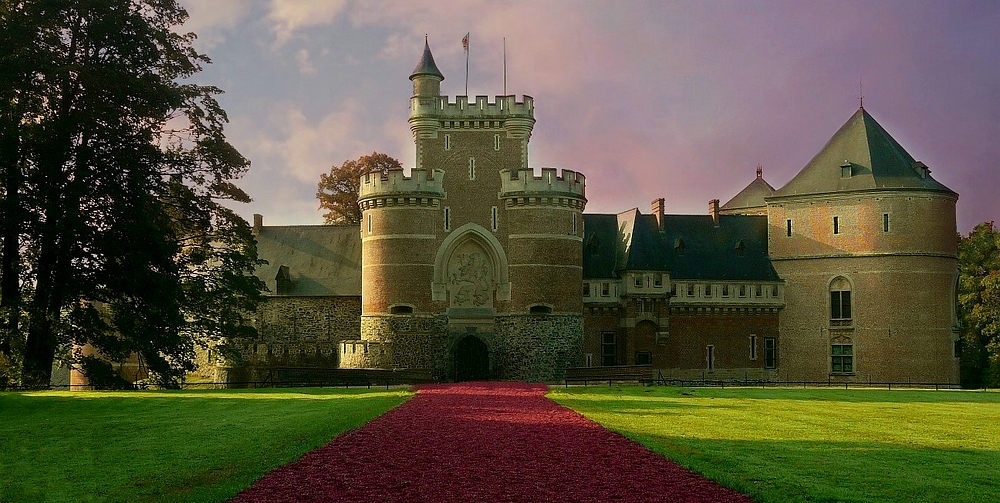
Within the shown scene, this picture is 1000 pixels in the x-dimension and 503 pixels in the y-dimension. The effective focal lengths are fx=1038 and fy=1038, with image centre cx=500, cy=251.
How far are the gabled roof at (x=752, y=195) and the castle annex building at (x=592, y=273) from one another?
11.7 metres

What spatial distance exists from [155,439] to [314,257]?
33.0 metres

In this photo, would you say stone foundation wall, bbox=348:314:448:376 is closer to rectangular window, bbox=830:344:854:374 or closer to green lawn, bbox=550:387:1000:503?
green lawn, bbox=550:387:1000:503

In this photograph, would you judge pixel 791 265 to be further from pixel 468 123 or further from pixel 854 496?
pixel 854 496

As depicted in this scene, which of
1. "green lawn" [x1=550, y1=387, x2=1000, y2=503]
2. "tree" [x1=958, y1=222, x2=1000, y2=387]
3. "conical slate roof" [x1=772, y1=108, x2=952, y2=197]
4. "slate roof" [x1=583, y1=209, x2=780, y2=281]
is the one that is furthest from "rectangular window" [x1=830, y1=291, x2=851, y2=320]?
"green lawn" [x1=550, y1=387, x2=1000, y2=503]

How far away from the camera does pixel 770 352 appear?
4928cm

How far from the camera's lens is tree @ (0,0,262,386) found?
1101 inches

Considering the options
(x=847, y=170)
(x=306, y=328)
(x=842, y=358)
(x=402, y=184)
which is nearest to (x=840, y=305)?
(x=842, y=358)

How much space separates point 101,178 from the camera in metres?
29.5

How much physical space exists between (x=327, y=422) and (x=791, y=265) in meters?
34.3

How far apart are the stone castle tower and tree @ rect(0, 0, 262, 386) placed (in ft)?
39.4

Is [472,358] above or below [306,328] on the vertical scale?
below

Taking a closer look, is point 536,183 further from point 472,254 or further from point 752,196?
point 752,196

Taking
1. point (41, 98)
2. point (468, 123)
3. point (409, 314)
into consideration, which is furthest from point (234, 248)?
point (468, 123)

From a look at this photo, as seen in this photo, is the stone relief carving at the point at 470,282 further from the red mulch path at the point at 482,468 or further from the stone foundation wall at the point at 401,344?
the red mulch path at the point at 482,468
